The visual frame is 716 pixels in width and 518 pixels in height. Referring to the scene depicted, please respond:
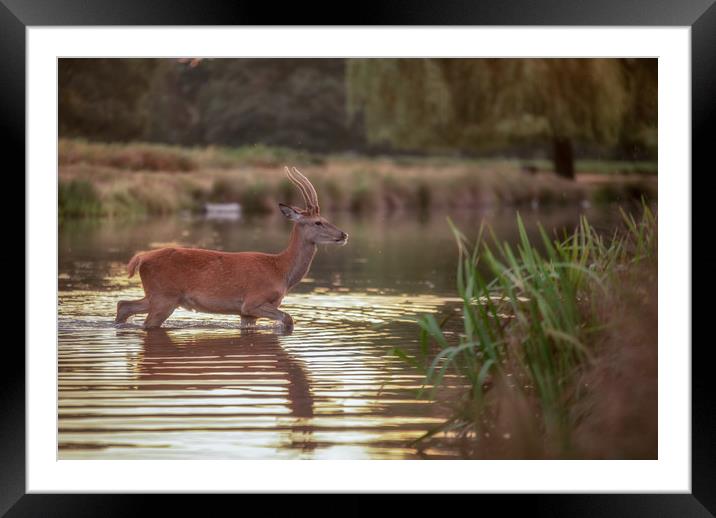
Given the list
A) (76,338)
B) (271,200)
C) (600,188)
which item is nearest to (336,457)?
(76,338)

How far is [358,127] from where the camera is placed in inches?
1246

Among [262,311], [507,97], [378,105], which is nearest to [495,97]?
[507,97]

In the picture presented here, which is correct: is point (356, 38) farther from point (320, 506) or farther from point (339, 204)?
point (339, 204)

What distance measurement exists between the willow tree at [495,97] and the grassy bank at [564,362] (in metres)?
15.5

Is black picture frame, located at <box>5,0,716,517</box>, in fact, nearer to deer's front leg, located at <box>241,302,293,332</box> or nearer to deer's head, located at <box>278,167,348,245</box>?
deer's front leg, located at <box>241,302,293,332</box>

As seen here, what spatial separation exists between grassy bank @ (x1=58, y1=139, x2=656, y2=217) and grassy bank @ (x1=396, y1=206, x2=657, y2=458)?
1749 cm

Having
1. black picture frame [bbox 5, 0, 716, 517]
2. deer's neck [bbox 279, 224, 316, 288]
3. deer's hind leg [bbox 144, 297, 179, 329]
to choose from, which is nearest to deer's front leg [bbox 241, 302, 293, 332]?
deer's neck [bbox 279, 224, 316, 288]

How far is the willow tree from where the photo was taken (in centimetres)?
2208

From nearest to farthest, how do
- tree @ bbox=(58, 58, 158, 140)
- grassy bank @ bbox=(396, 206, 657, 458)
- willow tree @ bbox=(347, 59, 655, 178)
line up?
1. grassy bank @ bbox=(396, 206, 657, 458)
2. willow tree @ bbox=(347, 59, 655, 178)
3. tree @ bbox=(58, 58, 158, 140)

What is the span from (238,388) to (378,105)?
17.7 m

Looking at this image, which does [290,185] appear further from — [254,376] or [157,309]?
[254,376]

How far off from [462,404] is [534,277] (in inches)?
28.5

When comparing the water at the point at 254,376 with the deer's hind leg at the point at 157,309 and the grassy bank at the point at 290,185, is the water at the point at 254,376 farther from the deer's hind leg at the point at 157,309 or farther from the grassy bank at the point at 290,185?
the grassy bank at the point at 290,185

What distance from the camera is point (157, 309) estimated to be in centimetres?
895
